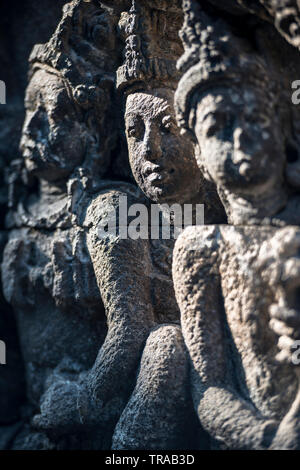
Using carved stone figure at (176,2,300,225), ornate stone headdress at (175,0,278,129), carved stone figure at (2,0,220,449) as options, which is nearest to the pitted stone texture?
carved stone figure at (2,0,220,449)

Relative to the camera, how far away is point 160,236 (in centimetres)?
221

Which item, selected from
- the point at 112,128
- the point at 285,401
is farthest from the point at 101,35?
the point at 285,401

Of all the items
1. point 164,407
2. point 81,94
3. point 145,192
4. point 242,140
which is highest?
point 81,94

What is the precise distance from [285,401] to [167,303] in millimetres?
664

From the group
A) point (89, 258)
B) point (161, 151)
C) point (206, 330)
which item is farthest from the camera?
point (89, 258)

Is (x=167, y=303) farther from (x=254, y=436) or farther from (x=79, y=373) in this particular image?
(x=254, y=436)

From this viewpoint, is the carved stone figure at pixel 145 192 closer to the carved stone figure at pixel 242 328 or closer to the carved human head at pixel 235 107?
the carved stone figure at pixel 242 328

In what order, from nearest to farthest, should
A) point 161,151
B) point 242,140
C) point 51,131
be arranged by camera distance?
point 242,140 → point 161,151 → point 51,131

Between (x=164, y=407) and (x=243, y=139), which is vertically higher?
(x=243, y=139)

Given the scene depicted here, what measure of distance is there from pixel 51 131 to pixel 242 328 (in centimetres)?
127

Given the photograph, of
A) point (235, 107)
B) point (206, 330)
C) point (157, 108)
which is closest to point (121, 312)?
point (206, 330)

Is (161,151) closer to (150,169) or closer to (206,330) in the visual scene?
(150,169)

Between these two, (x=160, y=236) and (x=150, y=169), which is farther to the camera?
(x=160, y=236)

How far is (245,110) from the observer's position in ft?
5.34
